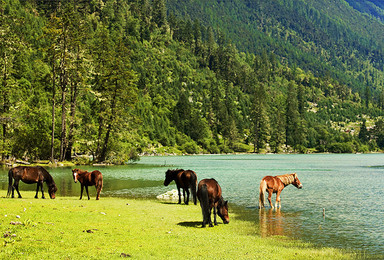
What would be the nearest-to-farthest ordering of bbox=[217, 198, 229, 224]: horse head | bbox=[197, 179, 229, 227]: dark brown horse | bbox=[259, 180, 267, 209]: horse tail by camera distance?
bbox=[197, 179, 229, 227]: dark brown horse
bbox=[217, 198, 229, 224]: horse head
bbox=[259, 180, 267, 209]: horse tail

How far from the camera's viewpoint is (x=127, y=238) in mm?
15438

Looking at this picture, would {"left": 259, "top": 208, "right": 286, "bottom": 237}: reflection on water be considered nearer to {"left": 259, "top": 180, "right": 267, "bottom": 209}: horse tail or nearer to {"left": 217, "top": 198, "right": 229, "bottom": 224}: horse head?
→ {"left": 259, "top": 180, "right": 267, "bottom": 209}: horse tail

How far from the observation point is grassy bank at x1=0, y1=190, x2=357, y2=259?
42.6 ft

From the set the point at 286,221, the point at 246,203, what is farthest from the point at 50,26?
the point at 286,221

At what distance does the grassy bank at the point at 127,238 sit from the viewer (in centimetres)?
1298

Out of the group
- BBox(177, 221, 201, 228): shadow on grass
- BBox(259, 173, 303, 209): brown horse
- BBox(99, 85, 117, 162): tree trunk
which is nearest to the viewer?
BBox(177, 221, 201, 228): shadow on grass

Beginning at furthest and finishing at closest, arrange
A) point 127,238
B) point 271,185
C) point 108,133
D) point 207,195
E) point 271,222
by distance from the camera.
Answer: point 108,133 < point 271,185 < point 271,222 < point 207,195 < point 127,238

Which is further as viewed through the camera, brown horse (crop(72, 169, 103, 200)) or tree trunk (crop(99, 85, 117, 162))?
tree trunk (crop(99, 85, 117, 162))

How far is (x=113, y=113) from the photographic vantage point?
8262 centimetres

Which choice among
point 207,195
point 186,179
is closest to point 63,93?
point 186,179

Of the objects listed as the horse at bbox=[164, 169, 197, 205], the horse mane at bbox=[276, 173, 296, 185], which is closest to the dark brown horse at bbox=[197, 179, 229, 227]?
the horse at bbox=[164, 169, 197, 205]

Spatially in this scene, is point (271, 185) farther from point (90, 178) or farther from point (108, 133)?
point (108, 133)

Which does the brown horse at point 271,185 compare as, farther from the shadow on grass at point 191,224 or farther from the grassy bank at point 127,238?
the shadow on grass at point 191,224

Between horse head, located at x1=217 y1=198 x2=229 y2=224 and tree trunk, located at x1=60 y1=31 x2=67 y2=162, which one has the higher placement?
tree trunk, located at x1=60 y1=31 x2=67 y2=162
